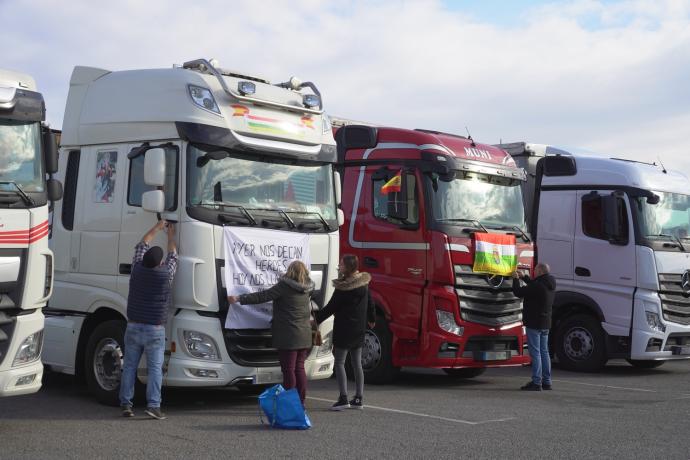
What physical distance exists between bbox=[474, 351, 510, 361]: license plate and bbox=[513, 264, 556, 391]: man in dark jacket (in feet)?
1.21

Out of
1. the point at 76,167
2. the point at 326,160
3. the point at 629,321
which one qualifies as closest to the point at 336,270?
the point at 326,160

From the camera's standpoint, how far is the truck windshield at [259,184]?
9727mm

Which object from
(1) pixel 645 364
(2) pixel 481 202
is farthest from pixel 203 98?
(1) pixel 645 364

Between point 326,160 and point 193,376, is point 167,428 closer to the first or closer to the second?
point 193,376

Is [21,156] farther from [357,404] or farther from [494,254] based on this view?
[494,254]

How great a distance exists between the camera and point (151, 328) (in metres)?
9.27

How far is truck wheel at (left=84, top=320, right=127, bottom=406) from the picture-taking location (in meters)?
10.1

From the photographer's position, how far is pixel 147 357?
9.37 m

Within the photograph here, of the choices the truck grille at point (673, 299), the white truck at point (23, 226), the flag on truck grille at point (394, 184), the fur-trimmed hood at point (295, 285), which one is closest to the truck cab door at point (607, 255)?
the truck grille at point (673, 299)

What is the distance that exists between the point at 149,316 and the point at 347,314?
226cm

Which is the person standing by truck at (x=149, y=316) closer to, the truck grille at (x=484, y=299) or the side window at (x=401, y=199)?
the side window at (x=401, y=199)

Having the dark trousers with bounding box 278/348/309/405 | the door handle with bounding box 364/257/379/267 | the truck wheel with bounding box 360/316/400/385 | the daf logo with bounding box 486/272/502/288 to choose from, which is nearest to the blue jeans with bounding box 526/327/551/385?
the daf logo with bounding box 486/272/502/288

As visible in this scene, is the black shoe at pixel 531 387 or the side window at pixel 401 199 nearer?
the side window at pixel 401 199

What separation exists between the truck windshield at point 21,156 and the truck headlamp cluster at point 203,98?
181 cm
